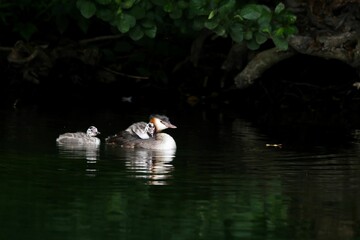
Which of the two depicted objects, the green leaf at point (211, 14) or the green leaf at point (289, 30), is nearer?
the green leaf at point (211, 14)

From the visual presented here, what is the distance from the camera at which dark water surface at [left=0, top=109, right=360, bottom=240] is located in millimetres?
10203

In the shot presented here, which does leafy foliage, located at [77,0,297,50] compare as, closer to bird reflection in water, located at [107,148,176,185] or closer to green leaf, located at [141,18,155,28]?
green leaf, located at [141,18,155,28]

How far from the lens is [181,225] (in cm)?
1032

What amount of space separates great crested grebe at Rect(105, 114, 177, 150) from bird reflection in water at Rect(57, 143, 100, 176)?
0.36 meters

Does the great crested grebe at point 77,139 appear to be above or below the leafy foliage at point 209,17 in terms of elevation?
below

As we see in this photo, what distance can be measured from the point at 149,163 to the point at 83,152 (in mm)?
1145

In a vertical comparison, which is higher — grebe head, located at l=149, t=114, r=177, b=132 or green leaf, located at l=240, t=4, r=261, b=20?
green leaf, located at l=240, t=4, r=261, b=20

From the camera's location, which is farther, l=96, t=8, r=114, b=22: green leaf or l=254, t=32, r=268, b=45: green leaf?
l=96, t=8, r=114, b=22: green leaf

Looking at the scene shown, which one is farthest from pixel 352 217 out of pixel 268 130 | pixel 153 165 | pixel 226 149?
pixel 268 130

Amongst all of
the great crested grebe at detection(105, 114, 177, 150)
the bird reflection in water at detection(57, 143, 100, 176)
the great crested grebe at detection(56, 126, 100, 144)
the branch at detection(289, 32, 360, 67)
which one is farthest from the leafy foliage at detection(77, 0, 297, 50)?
the branch at detection(289, 32, 360, 67)

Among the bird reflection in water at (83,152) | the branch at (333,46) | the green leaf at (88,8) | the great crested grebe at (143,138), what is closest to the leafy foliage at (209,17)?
the green leaf at (88,8)

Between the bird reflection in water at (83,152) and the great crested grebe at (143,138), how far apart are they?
0.36 m

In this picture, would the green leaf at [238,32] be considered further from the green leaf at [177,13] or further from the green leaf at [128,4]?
the green leaf at [128,4]

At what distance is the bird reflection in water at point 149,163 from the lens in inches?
509
